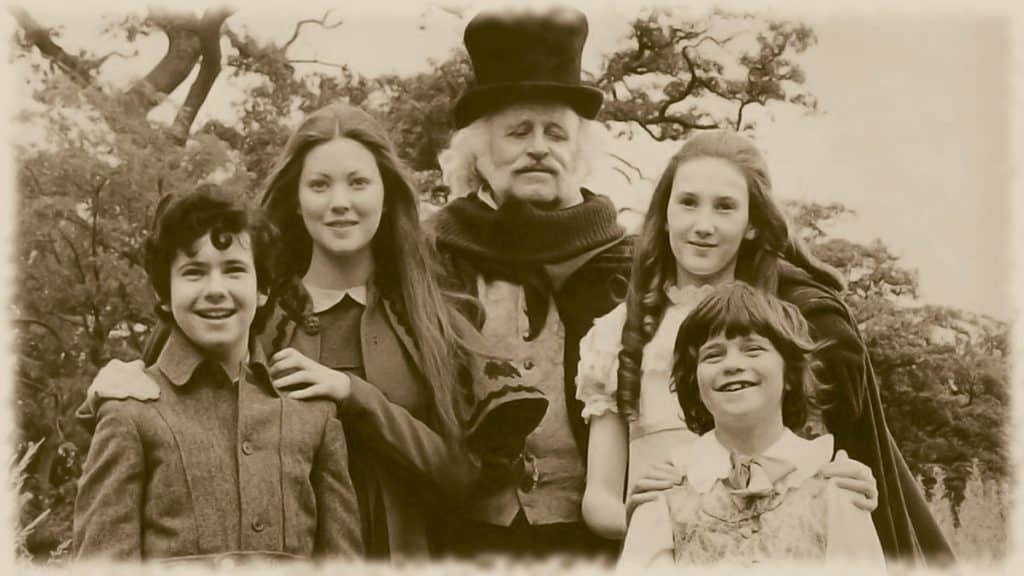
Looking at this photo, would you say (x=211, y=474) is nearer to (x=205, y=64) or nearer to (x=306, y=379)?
(x=306, y=379)

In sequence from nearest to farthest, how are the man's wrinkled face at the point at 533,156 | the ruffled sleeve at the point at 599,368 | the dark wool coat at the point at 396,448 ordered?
the dark wool coat at the point at 396,448, the ruffled sleeve at the point at 599,368, the man's wrinkled face at the point at 533,156

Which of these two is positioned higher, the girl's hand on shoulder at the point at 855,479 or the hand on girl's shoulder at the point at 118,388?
the hand on girl's shoulder at the point at 118,388

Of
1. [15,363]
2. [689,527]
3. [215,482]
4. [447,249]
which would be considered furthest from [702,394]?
[15,363]

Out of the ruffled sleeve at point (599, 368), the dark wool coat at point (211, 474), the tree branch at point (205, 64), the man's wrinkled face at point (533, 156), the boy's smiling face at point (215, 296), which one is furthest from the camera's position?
the tree branch at point (205, 64)

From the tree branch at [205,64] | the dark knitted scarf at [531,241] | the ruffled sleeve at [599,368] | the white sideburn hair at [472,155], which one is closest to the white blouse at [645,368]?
the ruffled sleeve at [599,368]

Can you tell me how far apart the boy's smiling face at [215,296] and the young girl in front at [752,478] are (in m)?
1.85

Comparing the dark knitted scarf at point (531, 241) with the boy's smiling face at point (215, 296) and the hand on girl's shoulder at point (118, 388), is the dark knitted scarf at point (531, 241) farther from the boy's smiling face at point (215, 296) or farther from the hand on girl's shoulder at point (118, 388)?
the hand on girl's shoulder at point (118, 388)

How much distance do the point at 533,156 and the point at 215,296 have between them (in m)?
1.54

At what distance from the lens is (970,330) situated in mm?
8727

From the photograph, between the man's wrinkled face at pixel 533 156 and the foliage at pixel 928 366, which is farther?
the foliage at pixel 928 366

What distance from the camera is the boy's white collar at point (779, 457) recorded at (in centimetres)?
794

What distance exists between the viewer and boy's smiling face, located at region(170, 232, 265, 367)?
7.66 m

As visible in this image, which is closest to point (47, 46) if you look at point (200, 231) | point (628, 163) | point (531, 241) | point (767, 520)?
point (200, 231)

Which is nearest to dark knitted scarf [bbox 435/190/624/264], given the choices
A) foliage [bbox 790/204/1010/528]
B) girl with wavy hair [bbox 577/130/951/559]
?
girl with wavy hair [bbox 577/130/951/559]
